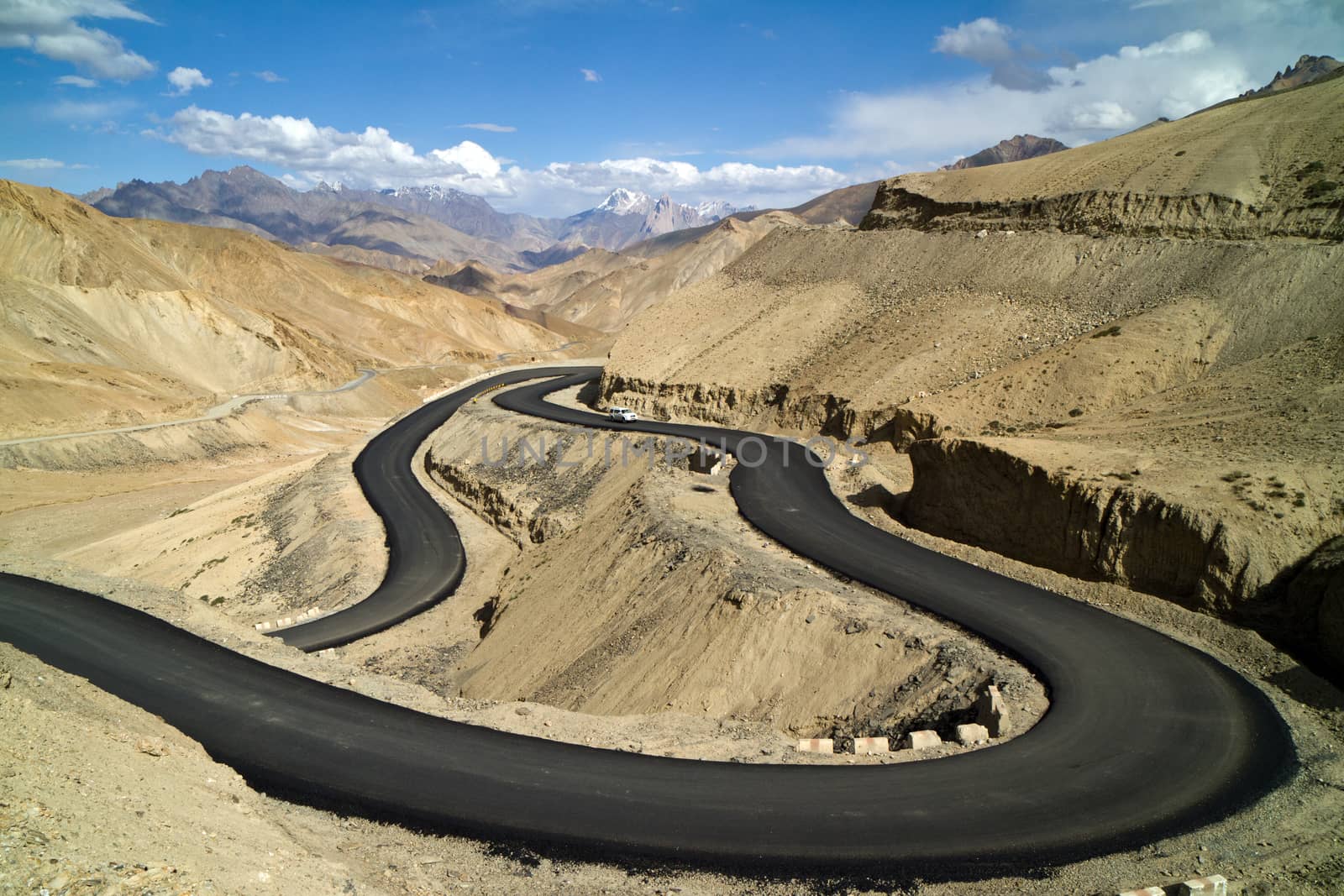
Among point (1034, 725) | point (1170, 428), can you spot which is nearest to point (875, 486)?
point (1170, 428)

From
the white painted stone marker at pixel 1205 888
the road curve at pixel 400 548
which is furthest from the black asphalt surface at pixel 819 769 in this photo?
the road curve at pixel 400 548

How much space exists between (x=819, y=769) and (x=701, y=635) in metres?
7.02

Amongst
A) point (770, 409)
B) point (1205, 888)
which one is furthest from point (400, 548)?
point (1205, 888)

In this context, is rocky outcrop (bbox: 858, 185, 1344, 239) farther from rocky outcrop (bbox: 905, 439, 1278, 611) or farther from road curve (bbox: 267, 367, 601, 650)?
road curve (bbox: 267, 367, 601, 650)

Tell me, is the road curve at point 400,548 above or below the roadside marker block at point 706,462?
below

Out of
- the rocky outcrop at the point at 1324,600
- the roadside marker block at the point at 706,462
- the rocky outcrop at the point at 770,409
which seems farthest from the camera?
the rocky outcrop at the point at 770,409

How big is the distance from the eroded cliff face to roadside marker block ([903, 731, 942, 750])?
7769mm

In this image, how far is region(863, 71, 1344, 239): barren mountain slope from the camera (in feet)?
116

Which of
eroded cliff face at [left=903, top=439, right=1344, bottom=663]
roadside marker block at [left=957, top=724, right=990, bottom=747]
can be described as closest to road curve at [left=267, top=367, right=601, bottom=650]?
eroded cliff face at [left=903, top=439, right=1344, bottom=663]

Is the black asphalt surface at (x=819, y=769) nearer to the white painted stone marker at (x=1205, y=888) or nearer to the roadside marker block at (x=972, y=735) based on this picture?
the roadside marker block at (x=972, y=735)

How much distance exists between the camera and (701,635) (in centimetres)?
1972

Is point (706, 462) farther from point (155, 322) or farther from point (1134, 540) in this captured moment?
point (155, 322)

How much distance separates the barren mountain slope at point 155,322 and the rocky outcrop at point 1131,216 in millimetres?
56650

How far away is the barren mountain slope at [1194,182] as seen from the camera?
116 feet
